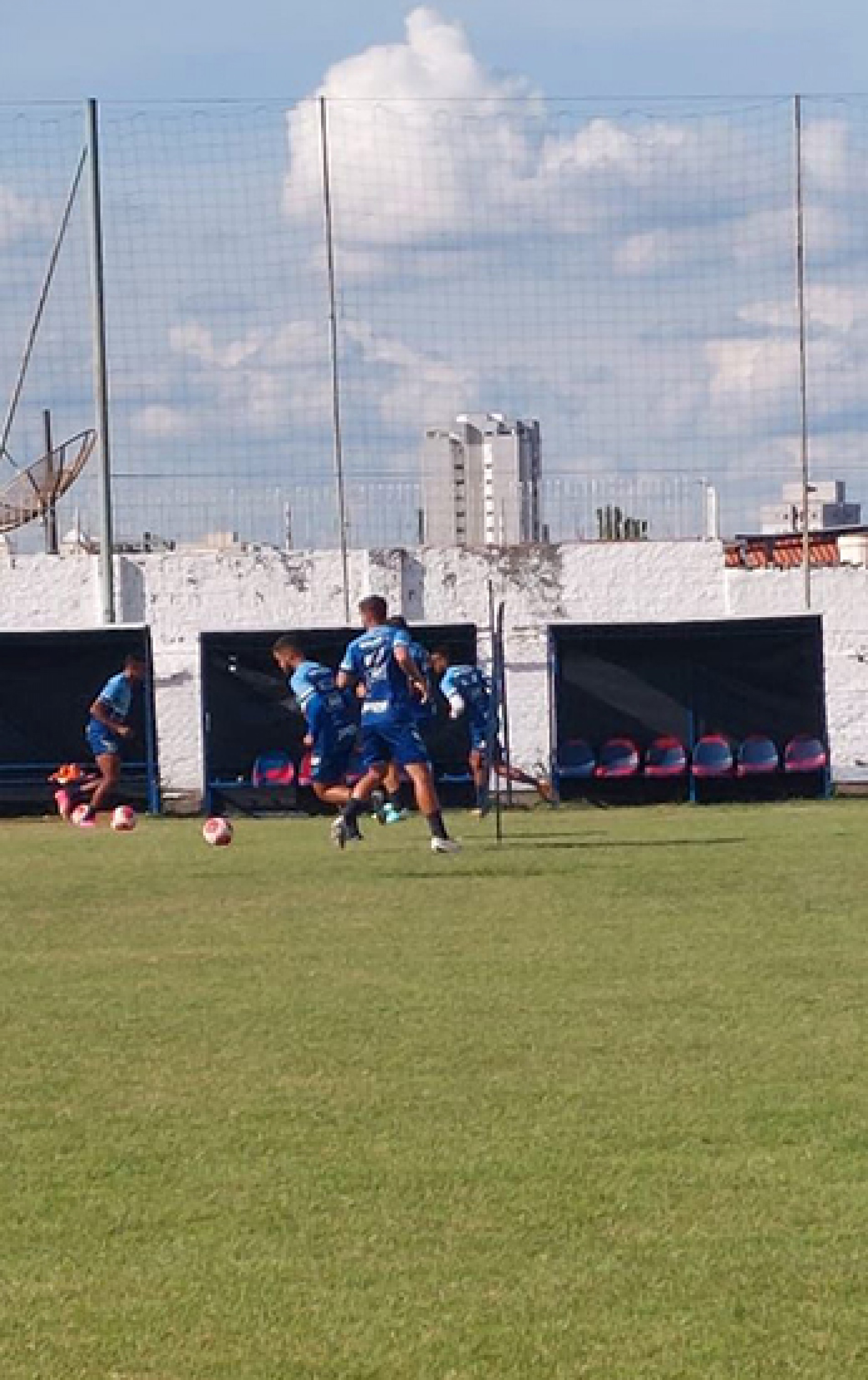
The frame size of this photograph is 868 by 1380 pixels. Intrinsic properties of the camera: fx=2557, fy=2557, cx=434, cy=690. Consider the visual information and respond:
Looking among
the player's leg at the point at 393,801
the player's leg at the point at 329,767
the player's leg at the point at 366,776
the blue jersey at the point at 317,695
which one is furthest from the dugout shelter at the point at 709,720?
the player's leg at the point at 366,776

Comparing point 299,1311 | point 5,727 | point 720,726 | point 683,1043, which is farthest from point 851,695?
point 299,1311

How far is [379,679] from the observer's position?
18.0m

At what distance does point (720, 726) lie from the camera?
87.2ft

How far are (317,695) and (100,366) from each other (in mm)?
9239

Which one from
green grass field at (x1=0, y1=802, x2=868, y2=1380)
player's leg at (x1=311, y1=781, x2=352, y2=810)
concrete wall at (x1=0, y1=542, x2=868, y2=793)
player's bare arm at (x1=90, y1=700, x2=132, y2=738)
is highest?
concrete wall at (x1=0, y1=542, x2=868, y2=793)

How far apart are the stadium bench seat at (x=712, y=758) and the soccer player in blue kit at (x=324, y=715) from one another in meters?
4.60

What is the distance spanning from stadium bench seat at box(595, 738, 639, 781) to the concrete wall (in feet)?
10.0

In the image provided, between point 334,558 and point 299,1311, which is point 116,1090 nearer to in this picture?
point 299,1311

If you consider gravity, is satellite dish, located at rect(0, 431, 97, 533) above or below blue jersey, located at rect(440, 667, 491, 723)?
above

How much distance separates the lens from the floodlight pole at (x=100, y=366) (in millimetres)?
28422

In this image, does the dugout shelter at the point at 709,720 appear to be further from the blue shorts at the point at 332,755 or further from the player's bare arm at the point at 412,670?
the player's bare arm at the point at 412,670

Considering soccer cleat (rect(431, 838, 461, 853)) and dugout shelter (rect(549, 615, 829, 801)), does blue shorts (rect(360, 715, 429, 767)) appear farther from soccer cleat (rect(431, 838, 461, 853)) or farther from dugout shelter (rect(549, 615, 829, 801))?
dugout shelter (rect(549, 615, 829, 801))

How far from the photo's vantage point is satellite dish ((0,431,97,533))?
29234 mm

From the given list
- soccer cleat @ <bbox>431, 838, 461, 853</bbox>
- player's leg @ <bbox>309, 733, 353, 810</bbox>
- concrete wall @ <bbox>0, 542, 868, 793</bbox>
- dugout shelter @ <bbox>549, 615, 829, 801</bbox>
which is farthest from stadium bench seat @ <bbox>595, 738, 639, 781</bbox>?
soccer cleat @ <bbox>431, 838, 461, 853</bbox>
